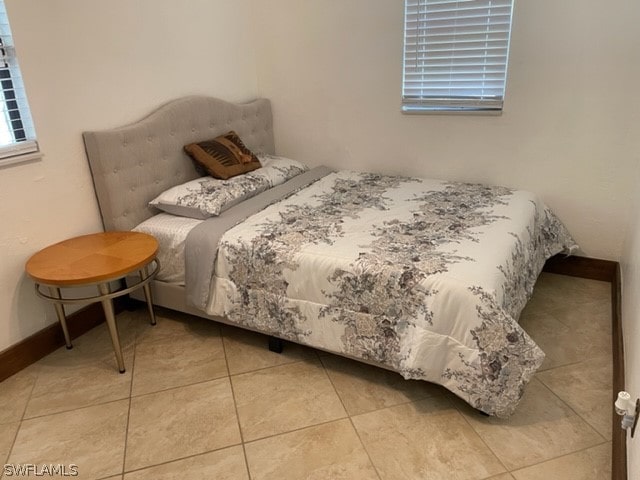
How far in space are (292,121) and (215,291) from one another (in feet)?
5.56

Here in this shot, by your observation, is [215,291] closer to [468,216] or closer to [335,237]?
[335,237]

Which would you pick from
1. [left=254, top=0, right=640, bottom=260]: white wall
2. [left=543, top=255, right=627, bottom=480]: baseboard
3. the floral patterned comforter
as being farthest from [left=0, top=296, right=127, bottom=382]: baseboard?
[left=543, top=255, right=627, bottom=480]: baseboard

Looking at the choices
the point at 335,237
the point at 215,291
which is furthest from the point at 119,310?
the point at 335,237

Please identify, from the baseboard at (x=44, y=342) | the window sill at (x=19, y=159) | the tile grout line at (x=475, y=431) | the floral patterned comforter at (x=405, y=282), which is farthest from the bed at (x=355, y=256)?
the baseboard at (x=44, y=342)

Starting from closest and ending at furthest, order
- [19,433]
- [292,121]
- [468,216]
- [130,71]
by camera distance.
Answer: [19,433] < [468,216] < [130,71] < [292,121]

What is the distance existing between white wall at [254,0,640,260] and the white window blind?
0.07 metres

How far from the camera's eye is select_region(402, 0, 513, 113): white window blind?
2672 millimetres

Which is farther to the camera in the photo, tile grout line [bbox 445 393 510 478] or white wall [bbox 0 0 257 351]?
white wall [bbox 0 0 257 351]

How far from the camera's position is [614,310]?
97.1 inches

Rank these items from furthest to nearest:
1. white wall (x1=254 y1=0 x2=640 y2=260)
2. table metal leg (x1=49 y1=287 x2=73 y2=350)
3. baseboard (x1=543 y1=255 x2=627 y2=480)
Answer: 1. white wall (x1=254 y1=0 x2=640 y2=260)
2. table metal leg (x1=49 y1=287 x2=73 y2=350)
3. baseboard (x1=543 y1=255 x2=627 y2=480)

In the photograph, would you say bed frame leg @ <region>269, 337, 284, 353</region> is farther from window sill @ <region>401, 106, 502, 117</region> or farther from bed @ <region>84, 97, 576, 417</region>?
window sill @ <region>401, 106, 502, 117</region>

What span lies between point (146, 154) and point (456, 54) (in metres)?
1.91

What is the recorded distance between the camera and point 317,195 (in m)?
2.77

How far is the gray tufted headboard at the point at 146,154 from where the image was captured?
237 centimetres
